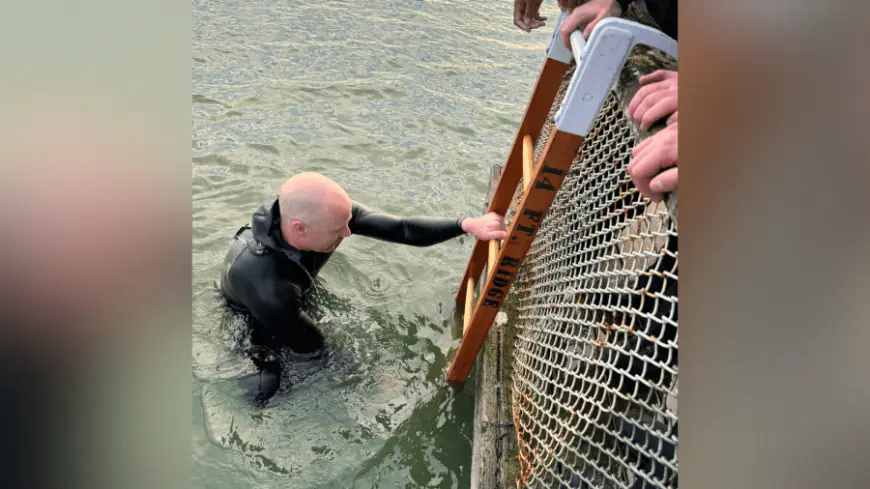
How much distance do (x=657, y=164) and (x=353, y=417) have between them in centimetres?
298

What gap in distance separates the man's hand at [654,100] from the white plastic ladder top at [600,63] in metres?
0.15

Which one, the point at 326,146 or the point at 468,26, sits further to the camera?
the point at 468,26

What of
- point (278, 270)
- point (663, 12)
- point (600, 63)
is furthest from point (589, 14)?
point (278, 270)

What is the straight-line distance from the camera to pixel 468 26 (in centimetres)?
1031

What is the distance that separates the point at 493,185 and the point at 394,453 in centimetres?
284

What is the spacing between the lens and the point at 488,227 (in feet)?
11.3

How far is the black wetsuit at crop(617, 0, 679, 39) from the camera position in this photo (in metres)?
2.51

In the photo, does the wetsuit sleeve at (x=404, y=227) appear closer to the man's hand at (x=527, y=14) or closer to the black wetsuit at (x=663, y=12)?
the man's hand at (x=527, y=14)

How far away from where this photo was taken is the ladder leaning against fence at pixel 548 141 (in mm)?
1957

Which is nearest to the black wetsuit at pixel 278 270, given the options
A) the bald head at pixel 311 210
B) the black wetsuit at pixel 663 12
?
the bald head at pixel 311 210

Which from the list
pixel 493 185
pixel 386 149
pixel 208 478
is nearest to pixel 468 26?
pixel 386 149

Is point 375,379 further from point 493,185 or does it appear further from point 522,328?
point 493,185
